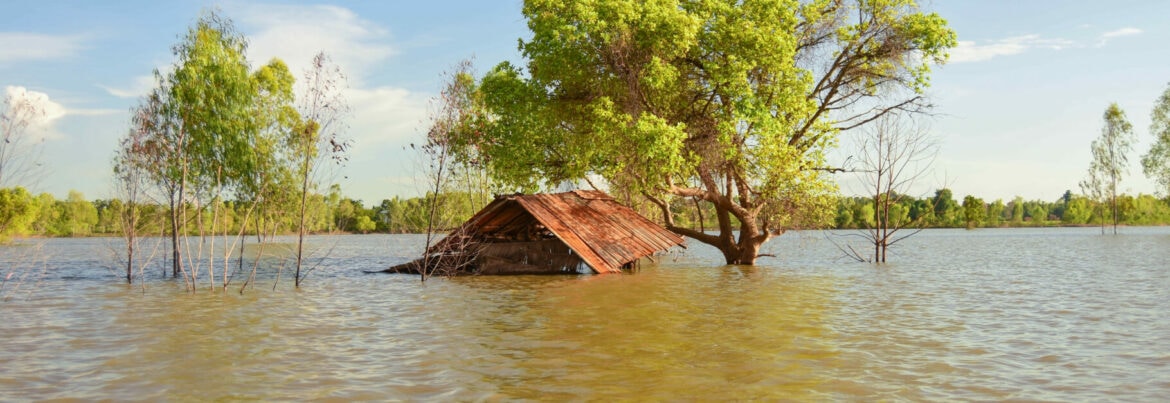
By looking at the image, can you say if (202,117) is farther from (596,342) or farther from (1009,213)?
(1009,213)

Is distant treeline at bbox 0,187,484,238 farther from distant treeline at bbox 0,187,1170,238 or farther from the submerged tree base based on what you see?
the submerged tree base

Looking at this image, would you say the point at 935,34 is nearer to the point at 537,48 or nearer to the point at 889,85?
the point at 889,85

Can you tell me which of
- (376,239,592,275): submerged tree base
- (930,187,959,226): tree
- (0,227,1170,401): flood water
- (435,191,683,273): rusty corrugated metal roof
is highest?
(930,187,959,226): tree

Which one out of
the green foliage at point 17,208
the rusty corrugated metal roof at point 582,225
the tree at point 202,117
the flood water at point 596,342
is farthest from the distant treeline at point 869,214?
the flood water at point 596,342

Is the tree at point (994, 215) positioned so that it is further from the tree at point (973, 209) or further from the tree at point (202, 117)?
the tree at point (202, 117)

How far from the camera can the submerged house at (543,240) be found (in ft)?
71.9

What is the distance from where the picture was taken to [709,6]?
2255 cm

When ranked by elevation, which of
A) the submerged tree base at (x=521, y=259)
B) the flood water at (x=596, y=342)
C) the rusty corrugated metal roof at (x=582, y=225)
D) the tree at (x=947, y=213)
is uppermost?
the tree at (x=947, y=213)

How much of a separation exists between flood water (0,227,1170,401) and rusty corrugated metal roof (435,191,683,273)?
5.72ft

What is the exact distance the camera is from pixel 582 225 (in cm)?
2308

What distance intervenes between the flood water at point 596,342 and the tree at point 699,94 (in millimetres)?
5152

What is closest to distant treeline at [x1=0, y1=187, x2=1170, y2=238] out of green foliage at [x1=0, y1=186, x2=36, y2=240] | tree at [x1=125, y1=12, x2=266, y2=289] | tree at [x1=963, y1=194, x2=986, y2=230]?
tree at [x1=963, y1=194, x2=986, y2=230]

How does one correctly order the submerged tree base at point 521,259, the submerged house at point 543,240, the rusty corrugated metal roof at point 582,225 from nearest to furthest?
the rusty corrugated metal roof at point 582,225 < the submerged house at point 543,240 < the submerged tree base at point 521,259

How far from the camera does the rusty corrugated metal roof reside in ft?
70.9
